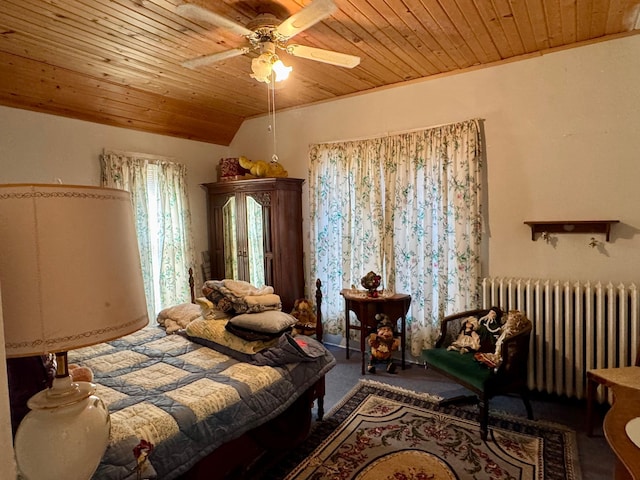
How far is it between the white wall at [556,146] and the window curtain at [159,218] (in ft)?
8.87

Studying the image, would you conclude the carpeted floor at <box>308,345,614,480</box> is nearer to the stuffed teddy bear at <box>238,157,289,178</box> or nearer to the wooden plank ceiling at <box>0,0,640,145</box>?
the stuffed teddy bear at <box>238,157,289,178</box>

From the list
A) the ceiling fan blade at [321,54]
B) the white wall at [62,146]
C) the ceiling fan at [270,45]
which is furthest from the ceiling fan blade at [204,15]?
the white wall at [62,146]

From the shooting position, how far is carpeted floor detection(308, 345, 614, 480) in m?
2.14

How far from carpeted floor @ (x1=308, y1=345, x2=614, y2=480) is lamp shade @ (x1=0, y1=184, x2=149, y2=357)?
2338 mm

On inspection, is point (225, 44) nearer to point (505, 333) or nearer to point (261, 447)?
point (261, 447)

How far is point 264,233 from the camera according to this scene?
412cm

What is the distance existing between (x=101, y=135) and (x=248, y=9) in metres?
2.34

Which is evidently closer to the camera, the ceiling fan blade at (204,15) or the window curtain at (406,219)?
the ceiling fan blade at (204,15)

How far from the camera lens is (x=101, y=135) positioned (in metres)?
3.70

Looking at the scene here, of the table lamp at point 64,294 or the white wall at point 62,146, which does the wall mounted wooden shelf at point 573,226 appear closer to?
the table lamp at point 64,294

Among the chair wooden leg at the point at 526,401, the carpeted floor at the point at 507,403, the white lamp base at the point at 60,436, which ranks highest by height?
the white lamp base at the point at 60,436

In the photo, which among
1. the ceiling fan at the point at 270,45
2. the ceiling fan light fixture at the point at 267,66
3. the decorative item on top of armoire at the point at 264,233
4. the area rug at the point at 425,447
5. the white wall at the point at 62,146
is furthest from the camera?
the decorative item on top of armoire at the point at 264,233

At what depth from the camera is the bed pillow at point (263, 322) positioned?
7.39ft

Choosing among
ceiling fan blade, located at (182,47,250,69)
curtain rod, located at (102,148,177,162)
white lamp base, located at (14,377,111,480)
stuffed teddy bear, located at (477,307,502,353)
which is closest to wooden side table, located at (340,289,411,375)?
stuffed teddy bear, located at (477,307,502,353)
